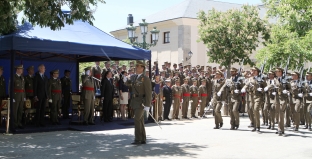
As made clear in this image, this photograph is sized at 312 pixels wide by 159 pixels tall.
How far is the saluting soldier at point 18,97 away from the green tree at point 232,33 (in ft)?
40.4

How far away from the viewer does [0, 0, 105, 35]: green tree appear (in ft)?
39.9

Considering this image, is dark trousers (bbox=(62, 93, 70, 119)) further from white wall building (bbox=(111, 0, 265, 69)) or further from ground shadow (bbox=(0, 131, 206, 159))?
white wall building (bbox=(111, 0, 265, 69))

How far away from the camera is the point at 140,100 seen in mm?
11352

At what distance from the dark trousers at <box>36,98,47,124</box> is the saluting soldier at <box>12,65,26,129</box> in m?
0.70

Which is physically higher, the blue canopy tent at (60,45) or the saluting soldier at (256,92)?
the blue canopy tent at (60,45)

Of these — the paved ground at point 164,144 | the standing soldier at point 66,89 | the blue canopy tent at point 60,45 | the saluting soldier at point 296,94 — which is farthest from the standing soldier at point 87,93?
the saluting soldier at point 296,94

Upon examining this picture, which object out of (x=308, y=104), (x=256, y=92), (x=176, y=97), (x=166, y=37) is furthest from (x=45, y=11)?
(x=166, y=37)

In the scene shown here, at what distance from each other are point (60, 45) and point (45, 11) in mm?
2101

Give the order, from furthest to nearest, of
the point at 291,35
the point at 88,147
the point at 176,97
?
the point at 291,35, the point at 176,97, the point at 88,147

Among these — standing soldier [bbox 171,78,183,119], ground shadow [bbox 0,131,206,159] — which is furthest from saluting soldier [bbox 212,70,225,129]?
standing soldier [bbox 171,78,183,119]

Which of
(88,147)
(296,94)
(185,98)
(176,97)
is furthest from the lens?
(185,98)

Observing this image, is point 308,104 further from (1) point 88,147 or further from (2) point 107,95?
(1) point 88,147

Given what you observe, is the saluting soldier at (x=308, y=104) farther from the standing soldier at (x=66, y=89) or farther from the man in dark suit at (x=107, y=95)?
the standing soldier at (x=66, y=89)

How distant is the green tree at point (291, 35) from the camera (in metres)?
22.1
